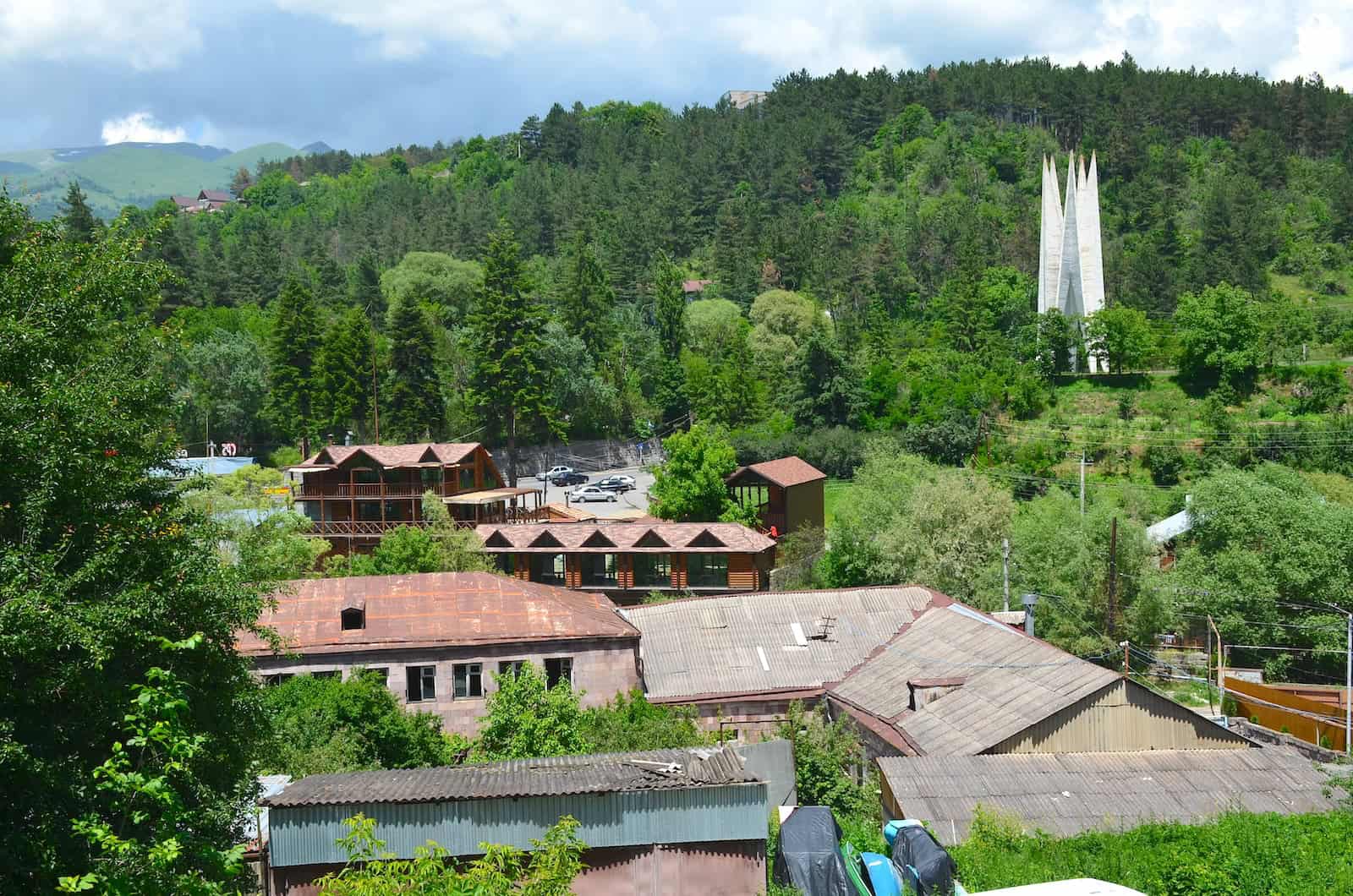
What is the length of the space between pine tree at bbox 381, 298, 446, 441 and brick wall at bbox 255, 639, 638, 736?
36.5 m

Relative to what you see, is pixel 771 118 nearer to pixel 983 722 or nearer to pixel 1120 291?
pixel 1120 291

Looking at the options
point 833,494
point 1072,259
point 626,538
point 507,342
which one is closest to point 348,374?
point 507,342

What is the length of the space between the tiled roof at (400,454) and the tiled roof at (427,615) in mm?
19144

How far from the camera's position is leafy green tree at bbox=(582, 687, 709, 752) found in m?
25.1

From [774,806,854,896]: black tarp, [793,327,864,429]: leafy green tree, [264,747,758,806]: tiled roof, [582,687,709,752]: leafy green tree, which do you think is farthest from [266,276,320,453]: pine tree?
[774,806,854,896]: black tarp

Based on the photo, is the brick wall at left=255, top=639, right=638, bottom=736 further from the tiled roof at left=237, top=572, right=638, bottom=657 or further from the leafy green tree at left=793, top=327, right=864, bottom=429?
the leafy green tree at left=793, top=327, right=864, bottom=429

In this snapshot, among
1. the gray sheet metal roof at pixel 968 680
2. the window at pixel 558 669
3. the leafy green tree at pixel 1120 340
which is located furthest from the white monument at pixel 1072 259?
the window at pixel 558 669

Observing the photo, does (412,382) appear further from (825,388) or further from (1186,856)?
(1186,856)

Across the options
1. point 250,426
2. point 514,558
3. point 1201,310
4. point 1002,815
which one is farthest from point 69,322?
point 1201,310

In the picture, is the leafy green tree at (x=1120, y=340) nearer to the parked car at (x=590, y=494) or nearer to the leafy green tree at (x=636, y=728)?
the parked car at (x=590, y=494)

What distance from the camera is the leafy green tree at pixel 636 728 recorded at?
82.3ft

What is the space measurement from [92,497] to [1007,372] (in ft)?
213

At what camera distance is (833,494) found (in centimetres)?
6475

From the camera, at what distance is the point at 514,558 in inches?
1845
